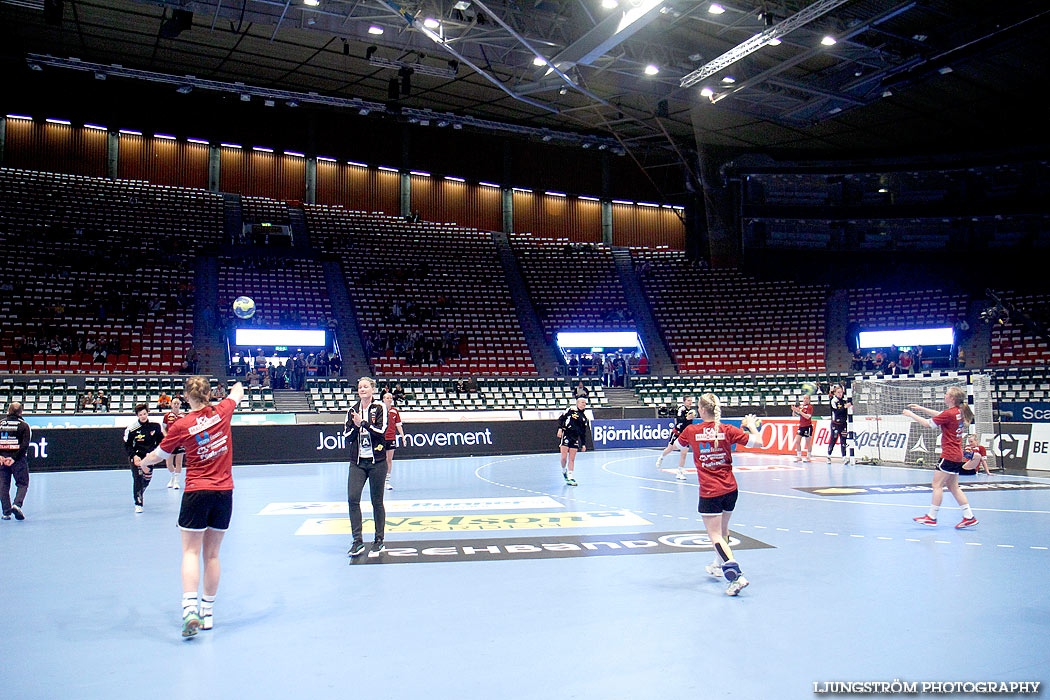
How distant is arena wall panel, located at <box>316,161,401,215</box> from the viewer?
3969 centimetres

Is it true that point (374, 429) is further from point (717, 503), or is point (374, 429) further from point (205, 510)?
point (717, 503)

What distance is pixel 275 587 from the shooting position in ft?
22.5

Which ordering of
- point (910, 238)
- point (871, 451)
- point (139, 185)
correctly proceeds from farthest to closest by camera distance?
1. point (910, 238)
2. point (139, 185)
3. point (871, 451)

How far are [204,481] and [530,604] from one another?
8.71 feet

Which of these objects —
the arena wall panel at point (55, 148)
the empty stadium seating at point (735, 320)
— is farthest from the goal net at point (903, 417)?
the arena wall panel at point (55, 148)

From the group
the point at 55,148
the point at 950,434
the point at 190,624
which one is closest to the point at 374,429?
the point at 190,624

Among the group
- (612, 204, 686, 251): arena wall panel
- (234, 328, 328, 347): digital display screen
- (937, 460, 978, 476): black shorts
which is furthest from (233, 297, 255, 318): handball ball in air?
(937, 460, 978, 476): black shorts

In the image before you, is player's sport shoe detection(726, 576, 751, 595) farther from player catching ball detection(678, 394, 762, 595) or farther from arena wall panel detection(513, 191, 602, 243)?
arena wall panel detection(513, 191, 602, 243)

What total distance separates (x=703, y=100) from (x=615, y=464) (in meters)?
14.8

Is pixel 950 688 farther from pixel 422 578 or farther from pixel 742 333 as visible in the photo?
pixel 742 333

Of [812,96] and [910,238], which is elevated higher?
[812,96]

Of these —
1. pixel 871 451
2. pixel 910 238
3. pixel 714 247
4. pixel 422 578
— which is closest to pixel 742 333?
pixel 714 247

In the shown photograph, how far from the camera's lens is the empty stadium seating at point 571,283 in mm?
36125

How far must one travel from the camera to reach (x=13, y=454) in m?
10.5
